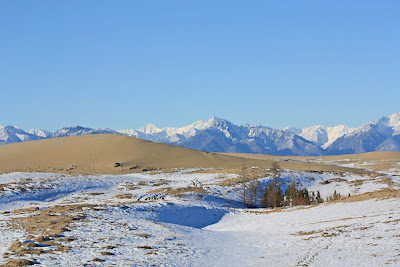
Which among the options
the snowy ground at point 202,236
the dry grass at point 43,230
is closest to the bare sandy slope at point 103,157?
the snowy ground at point 202,236

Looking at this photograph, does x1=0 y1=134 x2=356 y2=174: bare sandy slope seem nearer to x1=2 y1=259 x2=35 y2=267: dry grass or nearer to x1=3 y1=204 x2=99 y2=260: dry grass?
x1=3 y1=204 x2=99 y2=260: dry grass

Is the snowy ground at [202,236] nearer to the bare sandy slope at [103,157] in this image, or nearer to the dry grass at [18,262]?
the dry grass at [18,262]

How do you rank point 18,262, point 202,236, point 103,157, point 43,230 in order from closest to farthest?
point 18,262 < point 43,230 < point 202,236 < point 103,157

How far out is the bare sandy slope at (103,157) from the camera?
360ft

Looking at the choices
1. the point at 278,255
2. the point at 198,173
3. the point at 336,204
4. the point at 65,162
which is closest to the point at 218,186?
the point at 198,173

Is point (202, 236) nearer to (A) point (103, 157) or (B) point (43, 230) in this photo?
(B) point (43, 230)

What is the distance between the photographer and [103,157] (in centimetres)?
12400

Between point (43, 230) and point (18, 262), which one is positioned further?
point (43, 230)

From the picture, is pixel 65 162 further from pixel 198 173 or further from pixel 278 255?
pixel 278 255

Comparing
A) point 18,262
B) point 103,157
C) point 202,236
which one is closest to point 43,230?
point 18,262

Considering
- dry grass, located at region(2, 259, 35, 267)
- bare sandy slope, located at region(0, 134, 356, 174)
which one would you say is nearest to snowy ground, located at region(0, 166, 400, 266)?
dry grass, located at region(2, 259, 35, 267)

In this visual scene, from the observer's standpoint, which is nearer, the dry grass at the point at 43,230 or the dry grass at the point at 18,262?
the dry grass at the point at 18,262

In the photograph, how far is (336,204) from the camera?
43062mm

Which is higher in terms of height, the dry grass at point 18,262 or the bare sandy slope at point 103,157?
the bare sandy slope at point 103,157
